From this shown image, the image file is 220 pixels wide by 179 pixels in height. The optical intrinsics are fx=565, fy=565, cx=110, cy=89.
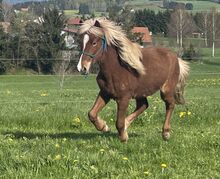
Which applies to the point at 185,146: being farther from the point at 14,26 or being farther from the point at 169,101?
the point at 14,26

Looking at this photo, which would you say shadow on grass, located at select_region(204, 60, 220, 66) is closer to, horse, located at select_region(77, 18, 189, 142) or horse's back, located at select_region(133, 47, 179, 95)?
horse's back, located at select_region(133, 47, 179, 95)

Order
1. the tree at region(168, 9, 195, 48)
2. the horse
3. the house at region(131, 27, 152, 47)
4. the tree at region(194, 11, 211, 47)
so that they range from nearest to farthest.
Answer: the horse → the house at region(131, 27, 152, 47) → the tree at region(168, 9, 195, 48) → the tree at region(194, 11, 211, 47)

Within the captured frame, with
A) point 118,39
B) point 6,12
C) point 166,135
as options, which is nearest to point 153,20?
point 6,12

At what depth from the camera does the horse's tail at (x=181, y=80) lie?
404 inches

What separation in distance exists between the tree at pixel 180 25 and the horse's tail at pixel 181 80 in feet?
318

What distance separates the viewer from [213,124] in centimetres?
1191

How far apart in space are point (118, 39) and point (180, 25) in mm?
104048

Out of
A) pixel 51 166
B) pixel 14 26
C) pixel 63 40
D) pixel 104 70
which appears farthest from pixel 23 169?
pixel 14 26

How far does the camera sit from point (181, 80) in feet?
33.9

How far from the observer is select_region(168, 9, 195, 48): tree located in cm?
11131

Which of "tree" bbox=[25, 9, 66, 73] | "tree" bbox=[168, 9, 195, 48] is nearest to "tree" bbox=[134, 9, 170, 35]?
"tree" bbox=[168, 9, 195, 48]

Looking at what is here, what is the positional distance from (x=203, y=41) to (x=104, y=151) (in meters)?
117

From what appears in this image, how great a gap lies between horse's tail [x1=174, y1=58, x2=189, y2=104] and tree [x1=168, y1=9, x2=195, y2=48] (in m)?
97.0

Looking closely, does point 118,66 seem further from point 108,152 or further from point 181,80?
point 181,80
